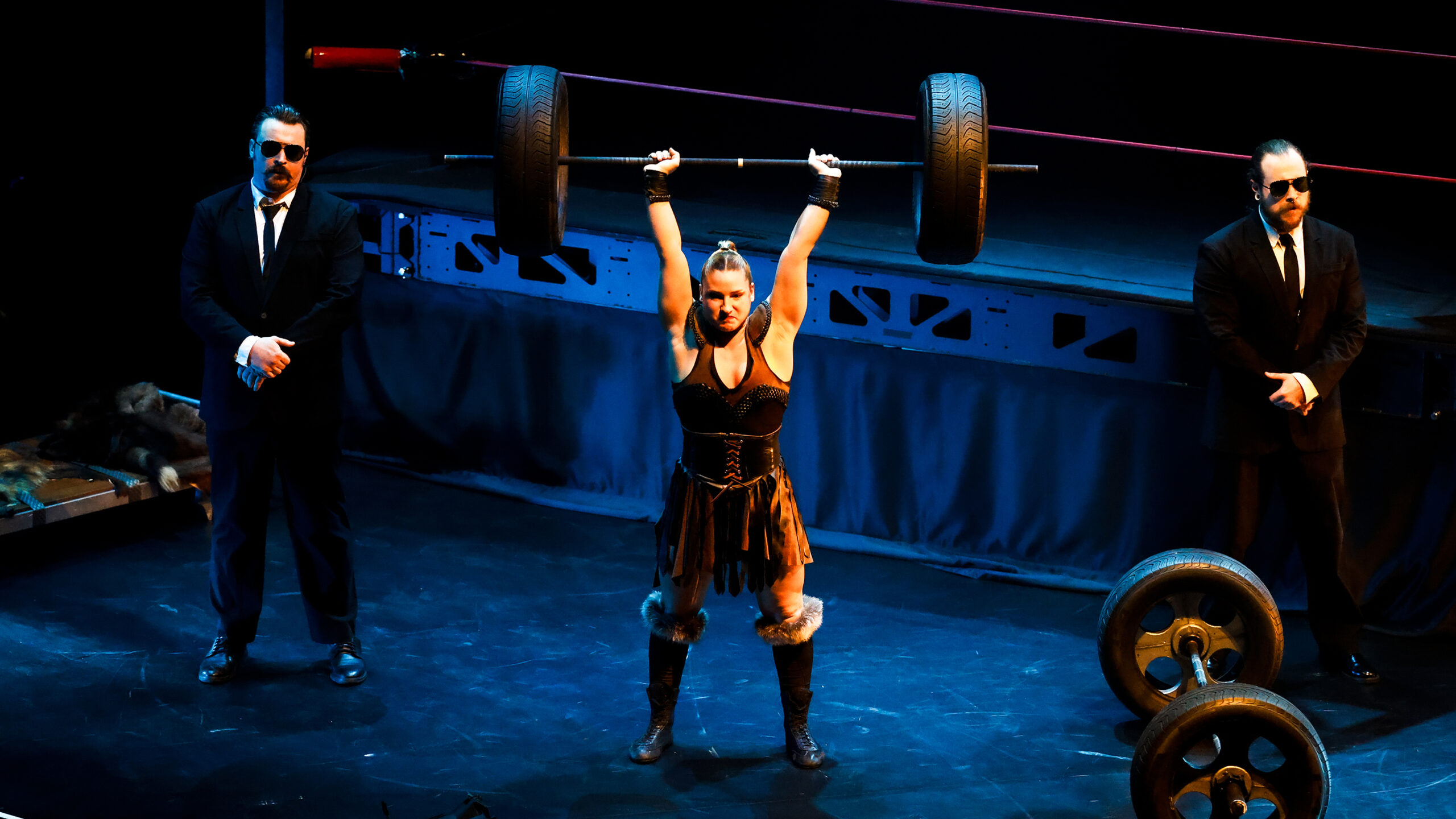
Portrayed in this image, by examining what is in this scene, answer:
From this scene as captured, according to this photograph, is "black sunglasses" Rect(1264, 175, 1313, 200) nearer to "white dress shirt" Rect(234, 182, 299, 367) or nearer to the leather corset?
the leather corset

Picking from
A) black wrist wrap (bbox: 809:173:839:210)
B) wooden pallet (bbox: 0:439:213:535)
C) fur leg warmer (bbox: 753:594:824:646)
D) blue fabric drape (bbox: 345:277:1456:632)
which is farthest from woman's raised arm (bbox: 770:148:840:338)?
wooden pallet (bbox: 0:439:213:535)

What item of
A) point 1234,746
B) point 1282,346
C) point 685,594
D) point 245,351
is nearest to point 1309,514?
point 1282,346

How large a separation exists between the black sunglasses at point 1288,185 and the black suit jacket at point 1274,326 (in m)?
0.13

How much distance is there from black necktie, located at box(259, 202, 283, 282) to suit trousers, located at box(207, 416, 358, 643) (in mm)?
375

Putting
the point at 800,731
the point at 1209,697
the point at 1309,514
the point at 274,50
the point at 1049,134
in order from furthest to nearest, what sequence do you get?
1. the point at 274,50
2. the point at 1049,134
3. the point at 1309,514
4. the point at 800,731
5. the point at 1209,697

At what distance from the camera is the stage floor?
4.07m

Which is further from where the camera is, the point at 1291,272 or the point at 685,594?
the point at 1291,272

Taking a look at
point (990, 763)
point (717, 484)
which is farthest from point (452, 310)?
point (990, 763)

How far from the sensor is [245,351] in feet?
14.5

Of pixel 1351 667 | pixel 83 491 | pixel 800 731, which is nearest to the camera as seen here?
pixel 800 731

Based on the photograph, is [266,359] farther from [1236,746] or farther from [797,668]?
[1236,746]

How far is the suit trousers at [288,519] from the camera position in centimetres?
461

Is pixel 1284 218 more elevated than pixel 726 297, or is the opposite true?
pixel 1284 218

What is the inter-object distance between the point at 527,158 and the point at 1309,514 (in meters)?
2.72
